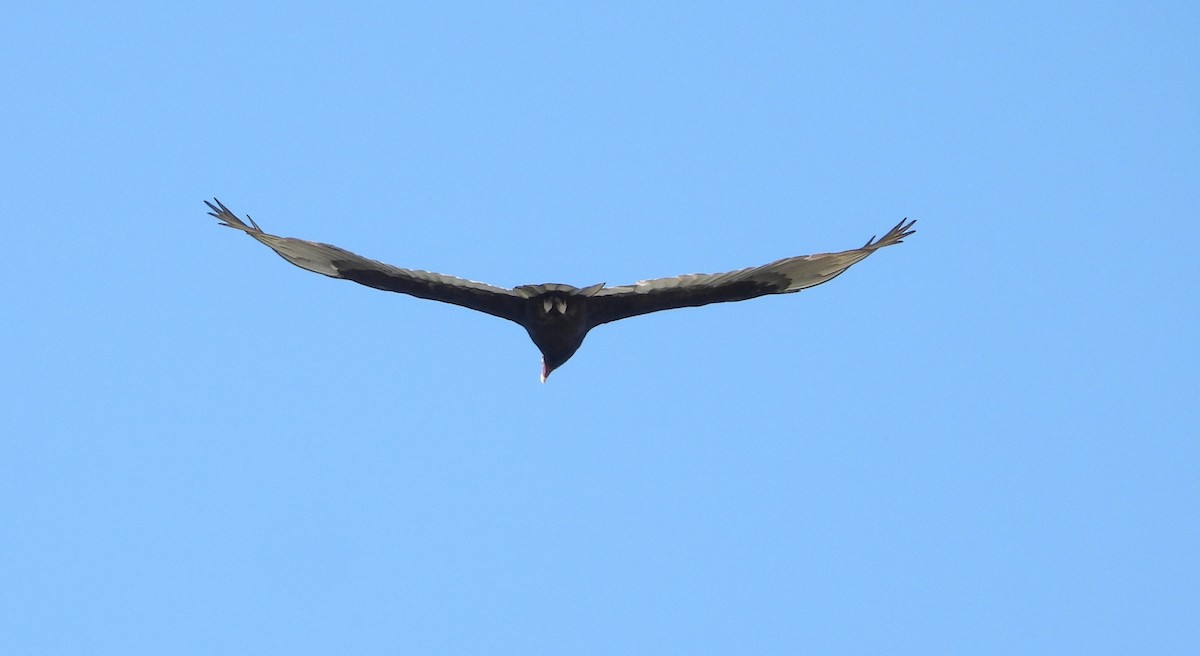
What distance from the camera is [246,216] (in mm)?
17359

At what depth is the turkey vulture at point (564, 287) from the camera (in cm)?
1738

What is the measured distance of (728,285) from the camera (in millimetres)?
17812

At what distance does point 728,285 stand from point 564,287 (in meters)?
1.76

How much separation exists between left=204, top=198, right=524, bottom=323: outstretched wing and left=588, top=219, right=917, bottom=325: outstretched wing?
1.02 m

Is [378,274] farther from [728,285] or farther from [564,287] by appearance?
[728,285]

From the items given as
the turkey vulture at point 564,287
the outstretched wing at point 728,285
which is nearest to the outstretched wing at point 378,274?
the turkey vulture at point 564,287

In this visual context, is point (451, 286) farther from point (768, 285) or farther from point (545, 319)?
point (768, 285)

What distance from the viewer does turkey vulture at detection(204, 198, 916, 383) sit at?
17375mm

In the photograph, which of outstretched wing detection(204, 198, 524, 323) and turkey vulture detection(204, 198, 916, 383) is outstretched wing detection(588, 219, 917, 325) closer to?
turkey vulture detection(204, 198, 916, 383)

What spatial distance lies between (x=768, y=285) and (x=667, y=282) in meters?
1.09

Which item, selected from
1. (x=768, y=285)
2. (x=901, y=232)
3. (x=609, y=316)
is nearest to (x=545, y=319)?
(x=609, y=316)

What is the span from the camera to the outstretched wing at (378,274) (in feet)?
56.7

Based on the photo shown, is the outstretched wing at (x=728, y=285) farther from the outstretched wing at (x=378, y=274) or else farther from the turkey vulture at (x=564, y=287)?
the outstretched wing at (x=378, y=274)

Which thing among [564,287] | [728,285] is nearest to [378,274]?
[564,287]
